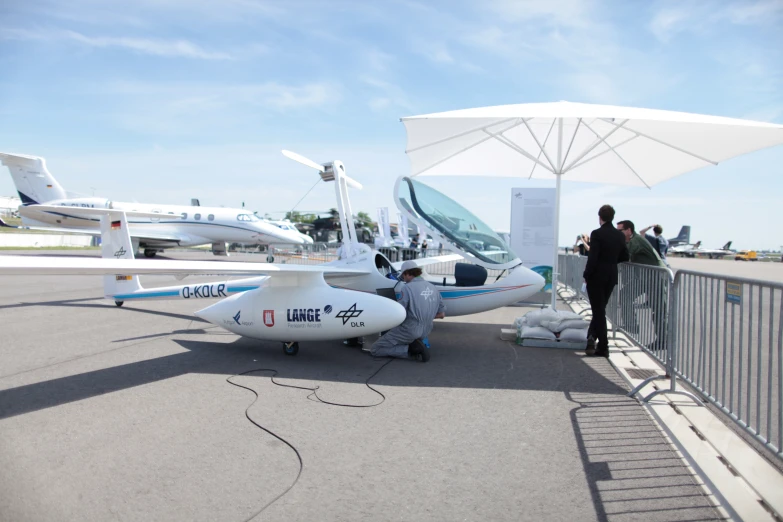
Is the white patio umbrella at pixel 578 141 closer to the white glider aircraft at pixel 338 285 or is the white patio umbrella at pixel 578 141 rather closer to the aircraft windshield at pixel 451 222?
the aircraft windshield at pixel 451 222

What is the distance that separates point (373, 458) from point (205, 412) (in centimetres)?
178

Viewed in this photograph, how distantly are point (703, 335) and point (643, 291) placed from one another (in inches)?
77.6

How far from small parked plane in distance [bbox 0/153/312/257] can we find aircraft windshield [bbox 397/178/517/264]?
71.8ft

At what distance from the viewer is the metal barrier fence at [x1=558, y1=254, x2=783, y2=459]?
336cm

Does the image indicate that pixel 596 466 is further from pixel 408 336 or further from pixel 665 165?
pixel 665 165

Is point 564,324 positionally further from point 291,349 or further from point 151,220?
point 151,220

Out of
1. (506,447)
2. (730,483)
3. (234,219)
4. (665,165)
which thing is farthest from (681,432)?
(234,219)

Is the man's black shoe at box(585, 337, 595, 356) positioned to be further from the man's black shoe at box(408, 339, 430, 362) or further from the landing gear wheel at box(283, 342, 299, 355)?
the landing gear wheel at box(283, 342, 299, 355)

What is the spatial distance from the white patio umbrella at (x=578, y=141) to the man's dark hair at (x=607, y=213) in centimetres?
115

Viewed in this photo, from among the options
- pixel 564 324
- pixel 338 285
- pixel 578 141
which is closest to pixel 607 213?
pixel 564 324

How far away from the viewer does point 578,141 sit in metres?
8.75

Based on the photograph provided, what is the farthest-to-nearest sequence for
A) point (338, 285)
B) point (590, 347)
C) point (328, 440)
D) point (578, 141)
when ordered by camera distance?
1. point (578, 141)
2. point (338, 285)
3. point (590, 347)
4. point (328, 440)

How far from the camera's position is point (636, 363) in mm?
6031

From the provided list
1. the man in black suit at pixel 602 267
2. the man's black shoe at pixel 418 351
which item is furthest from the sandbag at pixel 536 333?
the man's black shoe at pixel 418 351
